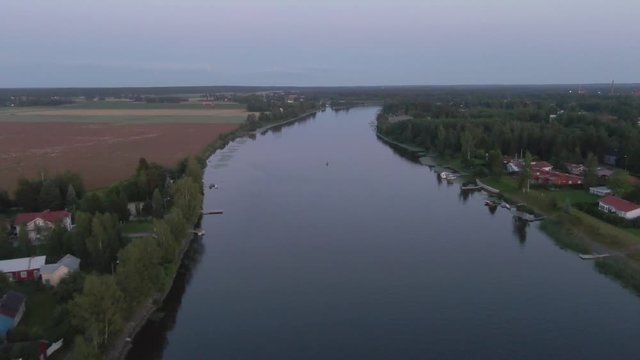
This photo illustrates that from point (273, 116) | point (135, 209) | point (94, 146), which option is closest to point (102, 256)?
point (135, 209)

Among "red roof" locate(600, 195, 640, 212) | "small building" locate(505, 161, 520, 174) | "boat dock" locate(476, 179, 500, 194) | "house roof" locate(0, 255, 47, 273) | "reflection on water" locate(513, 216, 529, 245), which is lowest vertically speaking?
"reflection on water" locate(513, 216, 529, 245)

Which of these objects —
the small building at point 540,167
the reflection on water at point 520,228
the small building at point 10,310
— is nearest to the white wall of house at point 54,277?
the small building at point 10,310

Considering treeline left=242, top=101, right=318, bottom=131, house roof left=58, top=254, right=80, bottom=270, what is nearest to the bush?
house roof left=58, top=254, right=80, bottom=270

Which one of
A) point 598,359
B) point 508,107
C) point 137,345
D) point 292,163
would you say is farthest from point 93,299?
point 508,107

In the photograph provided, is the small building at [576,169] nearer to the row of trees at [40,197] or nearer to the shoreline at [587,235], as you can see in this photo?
the shoreline at [587,235]

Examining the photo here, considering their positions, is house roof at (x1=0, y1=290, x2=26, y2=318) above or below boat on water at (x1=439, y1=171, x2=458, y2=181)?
above

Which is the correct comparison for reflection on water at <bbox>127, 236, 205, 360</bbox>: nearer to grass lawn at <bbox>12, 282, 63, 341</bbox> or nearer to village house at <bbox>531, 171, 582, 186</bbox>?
grass lawn at <bbox>12, 282, 63, 341</bbox>
